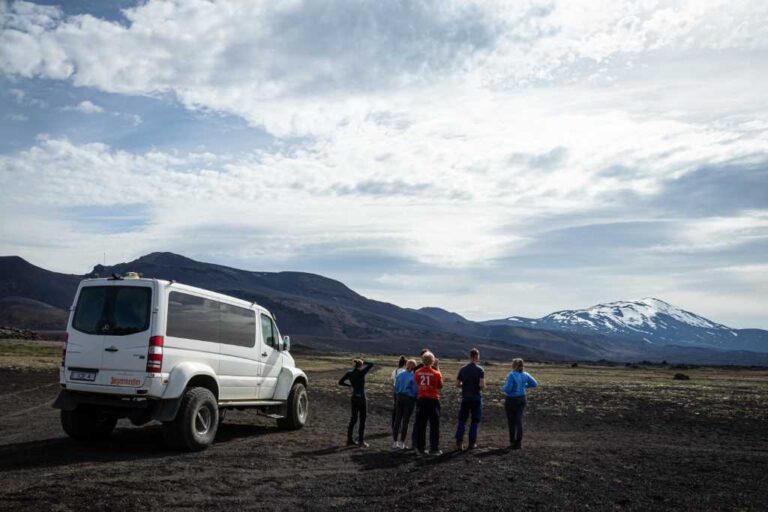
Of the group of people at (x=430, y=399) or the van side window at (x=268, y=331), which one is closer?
the group of people at (x=430, y=399)

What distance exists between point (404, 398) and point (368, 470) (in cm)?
338

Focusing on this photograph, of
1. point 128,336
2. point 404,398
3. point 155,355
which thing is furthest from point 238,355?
point 404,398

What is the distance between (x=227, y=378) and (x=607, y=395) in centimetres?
2516

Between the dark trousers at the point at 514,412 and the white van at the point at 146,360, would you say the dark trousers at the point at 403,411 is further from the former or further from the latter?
the white van at the point at 146,360

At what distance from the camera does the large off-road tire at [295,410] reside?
673 inches

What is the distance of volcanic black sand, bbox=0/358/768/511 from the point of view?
30.0 ft

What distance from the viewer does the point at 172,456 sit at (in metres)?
12.3

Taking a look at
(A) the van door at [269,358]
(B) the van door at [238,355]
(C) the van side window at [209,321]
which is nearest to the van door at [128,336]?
(C) the van side window at [209,321]

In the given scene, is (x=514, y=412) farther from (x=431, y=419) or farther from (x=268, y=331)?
(x=268, y=331)

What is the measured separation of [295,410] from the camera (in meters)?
17.2

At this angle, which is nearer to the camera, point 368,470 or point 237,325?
point 368,470

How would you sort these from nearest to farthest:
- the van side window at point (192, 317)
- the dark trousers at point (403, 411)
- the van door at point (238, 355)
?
1. the van side window at point (192, 317)
2. the van door at point (238, 355)
3. the dark trousers at point (403, 411)

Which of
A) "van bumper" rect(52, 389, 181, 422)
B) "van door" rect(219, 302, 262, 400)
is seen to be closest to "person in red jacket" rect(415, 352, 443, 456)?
"van door" rect(219, 302, 262, 400)

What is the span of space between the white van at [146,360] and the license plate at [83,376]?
2cm
